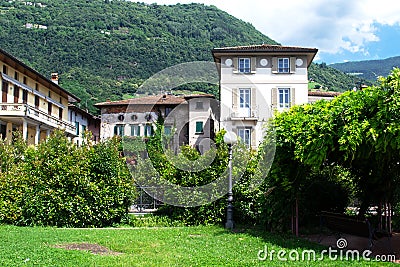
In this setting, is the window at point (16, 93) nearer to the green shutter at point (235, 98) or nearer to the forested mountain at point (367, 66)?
the green shutter at point (235, 98)

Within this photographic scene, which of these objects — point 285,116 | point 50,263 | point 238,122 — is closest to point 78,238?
point 50,263

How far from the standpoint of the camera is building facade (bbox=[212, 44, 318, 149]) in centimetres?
3603

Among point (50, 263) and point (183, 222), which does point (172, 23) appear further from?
point (50, 263)

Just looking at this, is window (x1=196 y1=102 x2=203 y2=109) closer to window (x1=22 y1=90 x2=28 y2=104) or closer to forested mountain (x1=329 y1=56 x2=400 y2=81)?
window (x1=22 y1=90 x2=28 y2=104)

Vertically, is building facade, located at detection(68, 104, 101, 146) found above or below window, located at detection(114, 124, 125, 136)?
above

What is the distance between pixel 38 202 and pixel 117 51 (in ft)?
280

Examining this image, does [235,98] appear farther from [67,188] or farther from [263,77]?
[67,188]

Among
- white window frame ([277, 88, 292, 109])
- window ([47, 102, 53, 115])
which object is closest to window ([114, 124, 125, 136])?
window ([47, 102, 53, 115])

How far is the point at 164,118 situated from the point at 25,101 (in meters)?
14.8

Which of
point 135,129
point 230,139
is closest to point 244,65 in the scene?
point 135,129

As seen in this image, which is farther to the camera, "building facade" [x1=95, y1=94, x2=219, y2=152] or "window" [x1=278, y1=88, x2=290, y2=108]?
"building facade" [x1=95, y1=94, x2=219, y2=152]

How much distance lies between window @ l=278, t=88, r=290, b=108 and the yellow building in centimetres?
1903

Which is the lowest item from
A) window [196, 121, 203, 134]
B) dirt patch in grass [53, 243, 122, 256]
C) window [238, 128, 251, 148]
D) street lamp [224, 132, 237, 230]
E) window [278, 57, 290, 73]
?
dirt patch in grass [53, 243, 122, 256]

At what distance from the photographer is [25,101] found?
3581 centimetres
